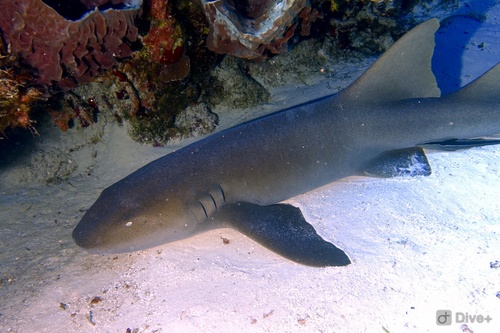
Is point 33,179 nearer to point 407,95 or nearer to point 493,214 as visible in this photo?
point 407,95

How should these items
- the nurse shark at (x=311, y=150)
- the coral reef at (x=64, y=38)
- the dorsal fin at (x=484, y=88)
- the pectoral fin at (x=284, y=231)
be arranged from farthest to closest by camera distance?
the dorsal fin at (x=484, y=88), the nurse shark at (x=311, y=150), the coral reef at (x=64, y=38), the pectoral fin at (x=284, y=231)

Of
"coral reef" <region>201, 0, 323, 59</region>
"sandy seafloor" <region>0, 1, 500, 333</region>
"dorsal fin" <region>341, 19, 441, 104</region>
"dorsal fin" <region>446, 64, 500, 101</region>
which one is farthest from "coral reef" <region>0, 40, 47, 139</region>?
"dorsal fin" <region>446, 64, 500, 101</region>

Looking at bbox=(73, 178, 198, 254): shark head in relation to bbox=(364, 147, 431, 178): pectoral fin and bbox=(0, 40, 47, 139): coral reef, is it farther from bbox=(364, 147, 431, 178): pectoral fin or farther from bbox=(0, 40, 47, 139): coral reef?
bbox=(364, 147, 431, 178): pectoral fin

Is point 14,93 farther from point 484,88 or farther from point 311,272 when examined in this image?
point 484,88

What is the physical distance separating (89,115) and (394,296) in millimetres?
4750

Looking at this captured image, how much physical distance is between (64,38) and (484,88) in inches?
187

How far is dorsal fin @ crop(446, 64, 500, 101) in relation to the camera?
3926 millimetres

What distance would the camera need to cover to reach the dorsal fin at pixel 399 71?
3799mm

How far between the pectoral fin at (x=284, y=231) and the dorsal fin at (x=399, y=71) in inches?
64.9

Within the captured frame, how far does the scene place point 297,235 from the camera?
3.04 metres

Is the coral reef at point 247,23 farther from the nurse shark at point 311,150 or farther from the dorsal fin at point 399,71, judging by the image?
the dorsal fin at point 399,71

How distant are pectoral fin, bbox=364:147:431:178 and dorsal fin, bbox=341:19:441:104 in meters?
0.67

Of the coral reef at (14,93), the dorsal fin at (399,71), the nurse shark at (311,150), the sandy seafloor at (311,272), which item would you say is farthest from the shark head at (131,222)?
the dorsal fin at (399,71)

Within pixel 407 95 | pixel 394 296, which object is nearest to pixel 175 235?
pixel 394 296
